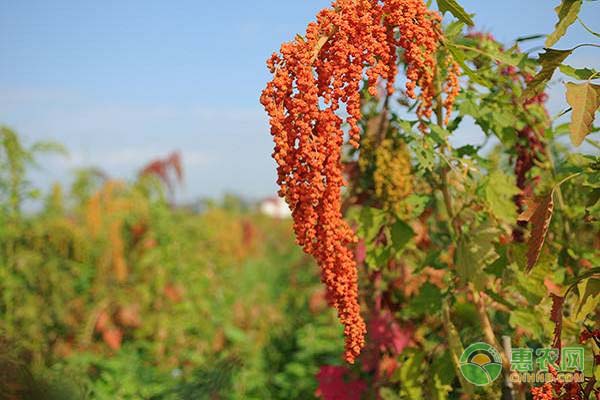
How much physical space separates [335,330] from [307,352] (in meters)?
0.39

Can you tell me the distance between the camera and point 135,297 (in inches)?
189

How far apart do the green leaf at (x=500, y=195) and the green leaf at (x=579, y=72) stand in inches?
17.1

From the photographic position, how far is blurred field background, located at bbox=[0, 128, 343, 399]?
4.18 m

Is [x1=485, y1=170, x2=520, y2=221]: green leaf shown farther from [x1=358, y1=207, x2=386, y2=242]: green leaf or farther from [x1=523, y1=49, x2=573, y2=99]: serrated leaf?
[x1=523, y1=49, x2=573, y2=99]: serrated leaf

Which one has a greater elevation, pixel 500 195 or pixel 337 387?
pixel 500 195

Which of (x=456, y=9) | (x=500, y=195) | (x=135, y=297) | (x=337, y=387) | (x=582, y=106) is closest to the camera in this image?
(x=582, y=106)

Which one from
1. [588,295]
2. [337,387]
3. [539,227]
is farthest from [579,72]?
[337,387]

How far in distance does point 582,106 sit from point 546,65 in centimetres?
16

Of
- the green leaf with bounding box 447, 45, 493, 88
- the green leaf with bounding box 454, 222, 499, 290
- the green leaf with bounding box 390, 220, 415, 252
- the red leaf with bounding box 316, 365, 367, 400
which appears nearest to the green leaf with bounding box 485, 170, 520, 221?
the green leaf with bounding box 454, 222, 499, 290

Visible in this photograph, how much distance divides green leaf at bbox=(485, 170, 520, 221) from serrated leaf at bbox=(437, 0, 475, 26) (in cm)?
57

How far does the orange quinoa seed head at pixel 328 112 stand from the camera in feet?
4.79

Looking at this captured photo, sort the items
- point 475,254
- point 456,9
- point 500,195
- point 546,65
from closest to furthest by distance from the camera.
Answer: point 546,65 → point 456,9 → point 475,254 → point 500,195

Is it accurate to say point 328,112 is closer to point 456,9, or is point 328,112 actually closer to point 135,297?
point 456,9

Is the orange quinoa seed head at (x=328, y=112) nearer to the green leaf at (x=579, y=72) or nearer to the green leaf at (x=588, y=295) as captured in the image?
the green leaf at (x=579, y=72)
